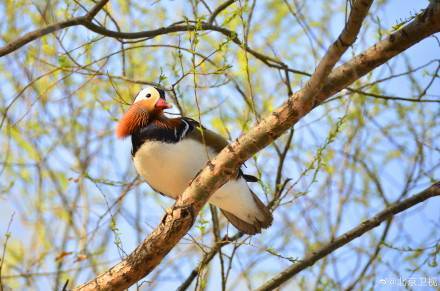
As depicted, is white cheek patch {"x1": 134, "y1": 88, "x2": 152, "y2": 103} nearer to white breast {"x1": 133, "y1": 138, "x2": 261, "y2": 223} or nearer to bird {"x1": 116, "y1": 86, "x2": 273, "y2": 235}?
bird {"x1": 116, "y1": 86, "x2": 273, "y2": 235}

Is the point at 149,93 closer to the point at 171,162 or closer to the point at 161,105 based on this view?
the point at 161,105

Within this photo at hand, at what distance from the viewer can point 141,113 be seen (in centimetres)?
288

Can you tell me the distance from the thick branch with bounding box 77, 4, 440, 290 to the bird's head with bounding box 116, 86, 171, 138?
634 millimetres

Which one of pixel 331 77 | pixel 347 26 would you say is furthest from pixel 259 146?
pixel 347 26

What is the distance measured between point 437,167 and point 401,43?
178 centimetres

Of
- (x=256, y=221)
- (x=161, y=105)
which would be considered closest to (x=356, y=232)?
(x=256, y=221)

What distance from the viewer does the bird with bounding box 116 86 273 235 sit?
274 cm

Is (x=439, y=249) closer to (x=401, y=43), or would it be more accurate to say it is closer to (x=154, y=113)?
(x=401, y=43)

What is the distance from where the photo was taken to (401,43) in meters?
1.79

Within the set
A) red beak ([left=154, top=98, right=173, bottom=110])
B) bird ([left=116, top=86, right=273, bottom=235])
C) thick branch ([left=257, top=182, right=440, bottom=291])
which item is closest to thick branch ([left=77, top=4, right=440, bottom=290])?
bird ([left=116, top=86, right=273, bottom=235])

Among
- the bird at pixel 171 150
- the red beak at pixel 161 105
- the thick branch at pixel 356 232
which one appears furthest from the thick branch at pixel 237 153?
the red beak at pixel 161 105

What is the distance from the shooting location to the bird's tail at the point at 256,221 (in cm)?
308

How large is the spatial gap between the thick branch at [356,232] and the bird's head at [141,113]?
872 mm

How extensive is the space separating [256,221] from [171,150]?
2.11 feet
